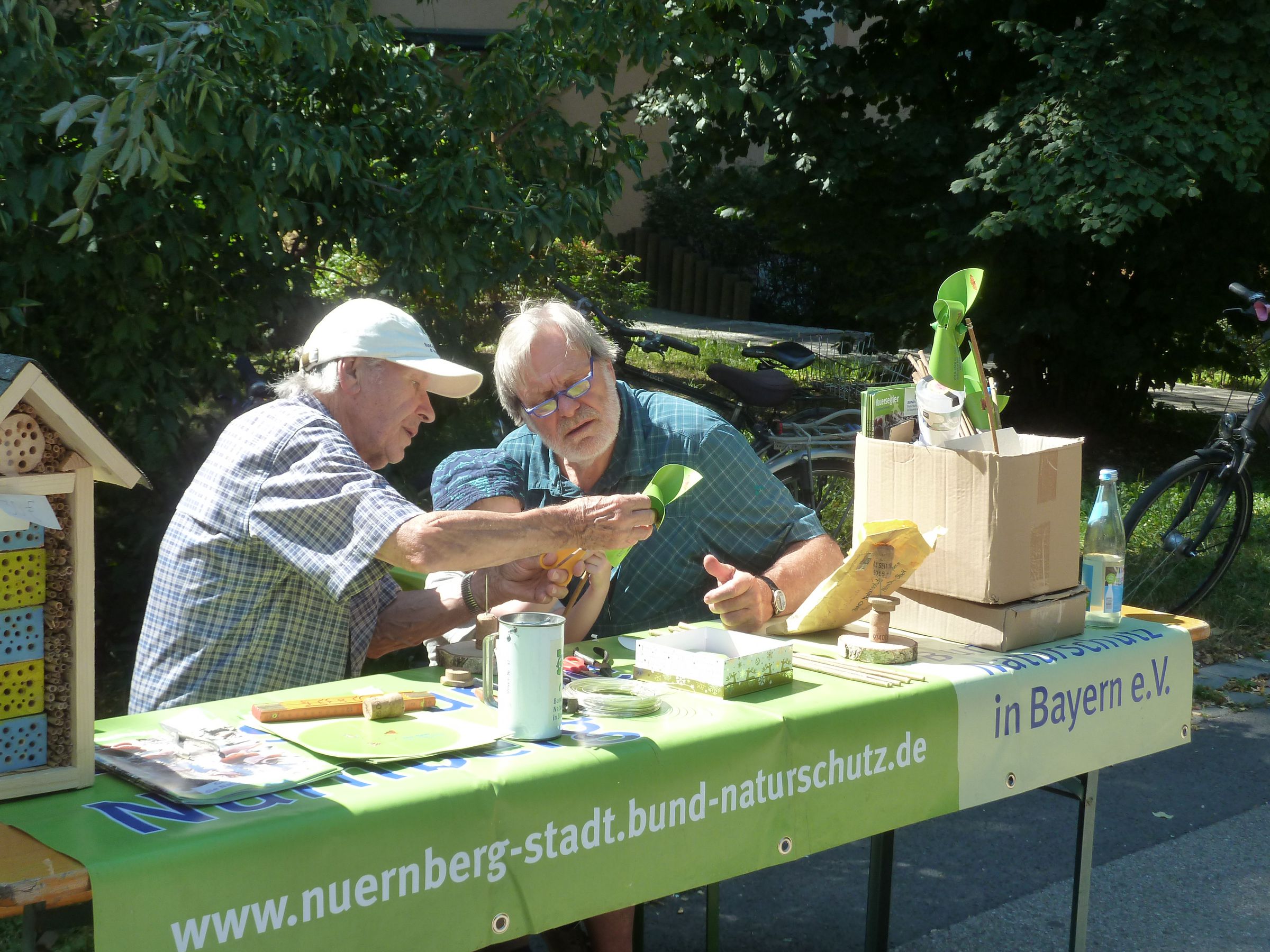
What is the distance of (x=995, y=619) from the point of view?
257 centimetres

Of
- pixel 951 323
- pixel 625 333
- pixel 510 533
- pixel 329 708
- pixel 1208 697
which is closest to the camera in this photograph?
pixel 329 708

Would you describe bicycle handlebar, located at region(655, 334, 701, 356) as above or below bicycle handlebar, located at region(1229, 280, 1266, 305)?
below

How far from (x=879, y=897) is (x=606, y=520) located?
4.28 ft

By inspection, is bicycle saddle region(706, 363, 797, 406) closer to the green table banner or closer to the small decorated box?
the green table banner

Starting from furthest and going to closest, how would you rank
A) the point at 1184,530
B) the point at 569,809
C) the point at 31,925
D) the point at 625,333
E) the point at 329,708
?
the point at 1184,530 → the point at 625,333 → the point at 329,708 → the point at 569,809 → the point at 31,925

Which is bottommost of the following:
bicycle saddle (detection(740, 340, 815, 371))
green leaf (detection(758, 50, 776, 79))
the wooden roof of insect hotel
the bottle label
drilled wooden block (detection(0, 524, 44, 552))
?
the bottle label

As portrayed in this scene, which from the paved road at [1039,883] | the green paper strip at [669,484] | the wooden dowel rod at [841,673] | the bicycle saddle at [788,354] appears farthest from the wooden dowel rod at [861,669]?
the bicycle saddle at [788,354]

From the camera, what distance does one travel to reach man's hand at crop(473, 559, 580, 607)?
104 inches

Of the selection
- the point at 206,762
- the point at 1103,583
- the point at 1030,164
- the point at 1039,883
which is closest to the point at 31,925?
the point at 206,762

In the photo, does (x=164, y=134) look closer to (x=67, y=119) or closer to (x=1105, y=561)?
(x=67, y=119)

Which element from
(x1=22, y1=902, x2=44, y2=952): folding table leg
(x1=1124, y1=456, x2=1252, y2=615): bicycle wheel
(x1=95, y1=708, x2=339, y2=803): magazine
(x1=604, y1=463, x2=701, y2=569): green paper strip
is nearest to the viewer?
(x1=22, y1=902, x2=44, y2=952): folding table leg

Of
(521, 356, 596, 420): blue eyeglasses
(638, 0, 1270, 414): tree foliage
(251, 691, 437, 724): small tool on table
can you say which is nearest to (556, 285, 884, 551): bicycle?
(638, 0, 1270, 414): tree foliage

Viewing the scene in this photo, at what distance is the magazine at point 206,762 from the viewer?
5.56 feet

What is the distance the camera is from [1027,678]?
2.45m
